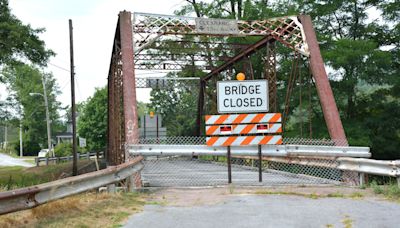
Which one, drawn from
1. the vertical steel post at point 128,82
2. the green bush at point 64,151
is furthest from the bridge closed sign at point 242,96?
the green bush at point 64,151

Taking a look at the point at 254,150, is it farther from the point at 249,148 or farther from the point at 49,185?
the point at 49,185

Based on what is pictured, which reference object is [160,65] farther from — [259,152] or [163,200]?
[163,200]

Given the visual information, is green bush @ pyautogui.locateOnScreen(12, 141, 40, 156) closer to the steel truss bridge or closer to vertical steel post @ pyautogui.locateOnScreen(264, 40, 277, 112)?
the steel truss bridge

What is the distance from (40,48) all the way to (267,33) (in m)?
12.7

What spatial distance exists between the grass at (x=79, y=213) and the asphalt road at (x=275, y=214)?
0.88ft

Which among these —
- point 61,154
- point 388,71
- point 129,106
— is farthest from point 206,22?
point 61,154

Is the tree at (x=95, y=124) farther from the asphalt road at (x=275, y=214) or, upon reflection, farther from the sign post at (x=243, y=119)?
A: the asphalt road at (x=275, y=214)

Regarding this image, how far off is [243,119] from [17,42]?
14580 mm

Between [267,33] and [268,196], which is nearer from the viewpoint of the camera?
[268,196]

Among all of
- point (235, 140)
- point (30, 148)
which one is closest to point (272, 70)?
point (235, 140)

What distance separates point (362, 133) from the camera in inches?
800

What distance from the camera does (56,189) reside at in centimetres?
554

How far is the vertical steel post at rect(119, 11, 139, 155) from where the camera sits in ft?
33.3

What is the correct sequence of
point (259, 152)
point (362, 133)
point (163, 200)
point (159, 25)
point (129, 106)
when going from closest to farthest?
point (163, 200), point (259, 152), point (129, 106), point (159, 25), point (362, 133)
